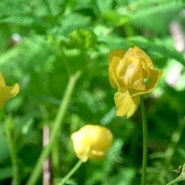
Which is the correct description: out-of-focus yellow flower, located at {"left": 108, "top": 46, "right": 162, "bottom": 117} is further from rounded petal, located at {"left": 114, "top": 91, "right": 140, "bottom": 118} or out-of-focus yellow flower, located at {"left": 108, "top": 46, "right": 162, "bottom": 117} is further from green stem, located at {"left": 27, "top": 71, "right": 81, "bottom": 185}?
green stem, located at {"left": 27, "top": 71, "right": 81, "bottom": 185}

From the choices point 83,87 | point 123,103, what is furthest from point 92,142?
point 83,87

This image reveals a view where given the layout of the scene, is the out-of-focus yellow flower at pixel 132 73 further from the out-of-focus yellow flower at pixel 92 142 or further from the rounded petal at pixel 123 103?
the out-of-focus yellow flower at pixel 92 142

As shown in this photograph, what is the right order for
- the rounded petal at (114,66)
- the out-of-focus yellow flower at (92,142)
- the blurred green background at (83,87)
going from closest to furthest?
the rounded petal at (114,66) < the out-of-focus yellow flower at (92,142) < the blurred green background at (83,87)

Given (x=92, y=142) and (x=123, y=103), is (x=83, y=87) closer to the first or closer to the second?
(x=92, y=142)

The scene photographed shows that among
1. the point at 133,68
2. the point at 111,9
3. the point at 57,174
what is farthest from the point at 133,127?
the point at 133,68

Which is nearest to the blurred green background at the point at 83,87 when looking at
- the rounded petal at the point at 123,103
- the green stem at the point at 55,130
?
the green stem at the point at 55,130

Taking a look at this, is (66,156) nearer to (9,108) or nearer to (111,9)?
(9,108)

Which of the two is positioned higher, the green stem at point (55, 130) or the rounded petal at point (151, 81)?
the rounded petal at point (151, 81)

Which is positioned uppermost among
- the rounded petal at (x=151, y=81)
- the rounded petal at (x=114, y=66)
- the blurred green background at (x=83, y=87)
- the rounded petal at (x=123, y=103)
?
the rounded petal at (x=114, y=66)
